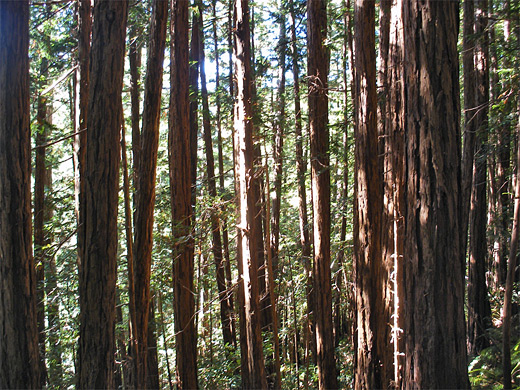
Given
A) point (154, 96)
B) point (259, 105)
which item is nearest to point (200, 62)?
point (259, 105)

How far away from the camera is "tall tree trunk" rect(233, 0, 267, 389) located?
7.79 meters

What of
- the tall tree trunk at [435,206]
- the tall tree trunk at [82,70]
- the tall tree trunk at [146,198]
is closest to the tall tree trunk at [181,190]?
the tall tree trunk at [146,198]

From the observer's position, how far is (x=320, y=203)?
9508 mm

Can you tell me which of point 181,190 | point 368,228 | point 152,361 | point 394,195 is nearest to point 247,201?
point 181,190

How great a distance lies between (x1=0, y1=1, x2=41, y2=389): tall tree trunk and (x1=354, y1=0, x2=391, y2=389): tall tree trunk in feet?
16.2

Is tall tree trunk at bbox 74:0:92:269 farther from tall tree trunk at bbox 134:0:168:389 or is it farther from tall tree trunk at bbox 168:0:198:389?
tall tree trunk at bbox 168:0:198:389

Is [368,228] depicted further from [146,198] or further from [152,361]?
[152,361]

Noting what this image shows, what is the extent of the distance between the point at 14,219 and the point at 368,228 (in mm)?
5280

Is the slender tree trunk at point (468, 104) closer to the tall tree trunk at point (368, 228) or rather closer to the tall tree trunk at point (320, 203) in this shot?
the tall tree trunk at point (320, 203)

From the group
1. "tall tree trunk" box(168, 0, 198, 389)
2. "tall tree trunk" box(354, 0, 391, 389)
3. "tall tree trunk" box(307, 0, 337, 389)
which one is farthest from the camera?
"tall tree trunk" box(307, 0, 337, 389)

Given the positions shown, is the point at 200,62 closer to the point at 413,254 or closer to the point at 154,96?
the point at 154,96

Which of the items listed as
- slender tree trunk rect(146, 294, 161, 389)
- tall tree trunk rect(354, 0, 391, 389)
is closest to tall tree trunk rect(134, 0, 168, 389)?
slender tree trunk rect(146, 294, 161, 389)

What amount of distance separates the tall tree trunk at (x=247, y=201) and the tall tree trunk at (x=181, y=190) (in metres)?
1.12

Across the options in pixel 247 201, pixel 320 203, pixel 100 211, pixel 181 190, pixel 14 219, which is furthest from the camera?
pixel 320 203
